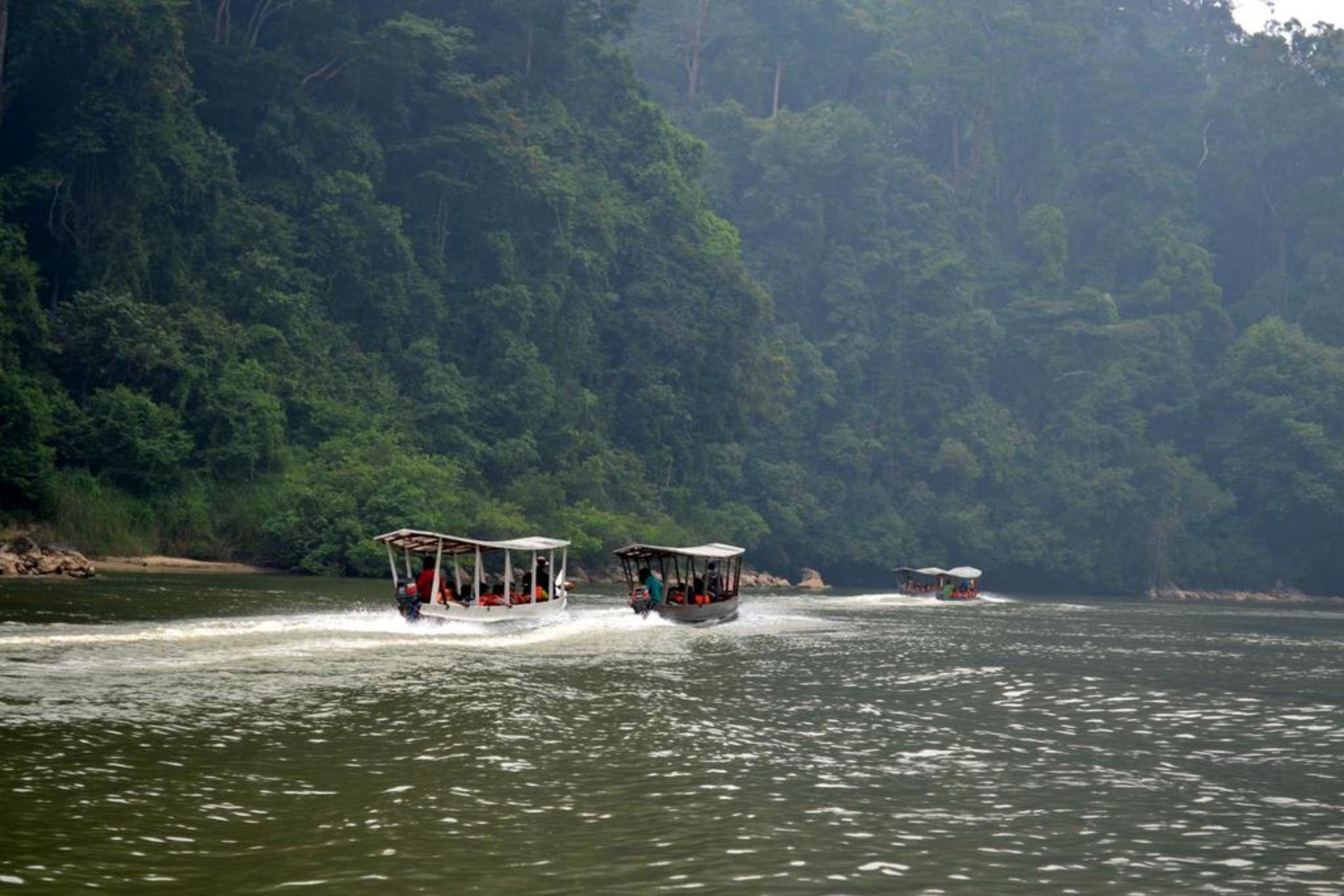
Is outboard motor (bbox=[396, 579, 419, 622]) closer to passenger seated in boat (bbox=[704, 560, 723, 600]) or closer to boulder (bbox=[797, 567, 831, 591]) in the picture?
passenger seated in boat (bbox=[704, 560, 723, 600])

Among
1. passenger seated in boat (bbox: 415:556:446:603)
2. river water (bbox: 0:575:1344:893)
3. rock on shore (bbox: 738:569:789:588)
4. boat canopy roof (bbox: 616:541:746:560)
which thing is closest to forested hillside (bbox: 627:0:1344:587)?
rock on shore (bbox: 738:569:789:588)

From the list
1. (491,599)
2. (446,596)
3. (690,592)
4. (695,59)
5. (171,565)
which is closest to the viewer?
(446,596)

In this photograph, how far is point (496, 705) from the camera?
806 inches

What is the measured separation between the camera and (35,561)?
4347cm

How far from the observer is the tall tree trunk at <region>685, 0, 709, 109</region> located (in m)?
120

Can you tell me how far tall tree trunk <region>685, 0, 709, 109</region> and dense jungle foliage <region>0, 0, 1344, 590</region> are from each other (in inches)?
13.3

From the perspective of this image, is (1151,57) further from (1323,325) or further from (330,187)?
(330,187)

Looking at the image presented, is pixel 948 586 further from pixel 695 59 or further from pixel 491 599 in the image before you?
pixel 695 59

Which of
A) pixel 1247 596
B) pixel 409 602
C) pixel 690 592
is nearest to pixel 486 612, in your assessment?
pixel 409 602

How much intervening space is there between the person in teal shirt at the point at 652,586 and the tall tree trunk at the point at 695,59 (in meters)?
83.9

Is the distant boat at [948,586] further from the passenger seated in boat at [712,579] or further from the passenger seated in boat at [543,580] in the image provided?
the passenger seated in boat at [543,580]

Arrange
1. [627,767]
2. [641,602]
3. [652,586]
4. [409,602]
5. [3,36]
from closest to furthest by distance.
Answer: [627,767] → [409,602] → [652,586] → [641,602] → [3,36]

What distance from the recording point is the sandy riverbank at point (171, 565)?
50.2 m

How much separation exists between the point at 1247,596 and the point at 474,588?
252ft
